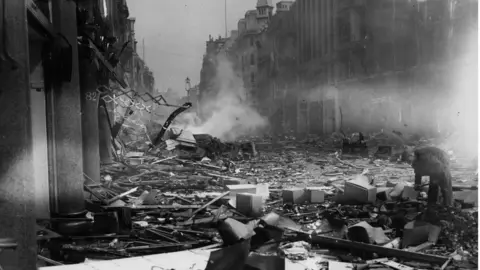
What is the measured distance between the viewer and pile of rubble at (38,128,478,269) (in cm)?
558

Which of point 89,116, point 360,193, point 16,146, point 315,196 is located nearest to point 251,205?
point 315,196

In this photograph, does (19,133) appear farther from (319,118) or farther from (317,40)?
(319,118)

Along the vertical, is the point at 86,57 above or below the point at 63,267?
above

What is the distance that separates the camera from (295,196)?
357 inches

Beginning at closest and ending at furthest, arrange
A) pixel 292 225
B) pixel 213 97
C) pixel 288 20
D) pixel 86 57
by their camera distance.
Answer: pixel 292 225
pixel 86 57
pixel 288 20
pixel 213 97

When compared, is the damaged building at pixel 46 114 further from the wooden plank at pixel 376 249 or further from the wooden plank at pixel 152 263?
the wooden plank at pixel 376 249

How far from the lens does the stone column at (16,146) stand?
446 centimetres

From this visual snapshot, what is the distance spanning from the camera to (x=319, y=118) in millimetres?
29797

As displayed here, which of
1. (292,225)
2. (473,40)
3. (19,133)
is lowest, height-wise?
(292,225)

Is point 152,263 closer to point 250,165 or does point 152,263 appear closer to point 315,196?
point 315,196

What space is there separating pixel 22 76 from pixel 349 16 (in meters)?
19.6

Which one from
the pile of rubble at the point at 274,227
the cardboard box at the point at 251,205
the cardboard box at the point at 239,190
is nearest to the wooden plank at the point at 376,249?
the pile of rubble at the point at 274,227

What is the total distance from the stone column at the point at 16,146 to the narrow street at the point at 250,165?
0.04 feet

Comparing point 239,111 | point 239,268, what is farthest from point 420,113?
point 239,111
